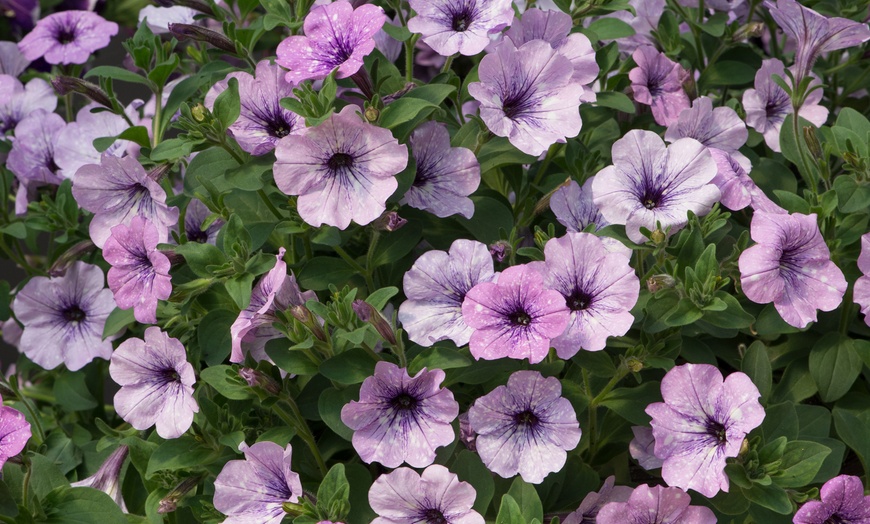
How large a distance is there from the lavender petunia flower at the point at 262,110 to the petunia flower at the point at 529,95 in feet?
0.56

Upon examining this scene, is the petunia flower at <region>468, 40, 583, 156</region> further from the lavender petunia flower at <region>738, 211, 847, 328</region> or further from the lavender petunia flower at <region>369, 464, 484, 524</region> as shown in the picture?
the lavender petunia flower at <region>369, 464, 484, 524</region>

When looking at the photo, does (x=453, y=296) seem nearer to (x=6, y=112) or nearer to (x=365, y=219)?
(x=365, y=219)

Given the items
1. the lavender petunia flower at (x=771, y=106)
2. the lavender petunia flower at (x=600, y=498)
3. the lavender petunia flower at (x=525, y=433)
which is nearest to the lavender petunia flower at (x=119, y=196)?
the lavender petunia flower at (x=525, y=433)

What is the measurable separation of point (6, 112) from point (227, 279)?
56 cm

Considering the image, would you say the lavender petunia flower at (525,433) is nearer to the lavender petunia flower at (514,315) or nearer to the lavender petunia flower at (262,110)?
the lavender petunia flower at (514,315)

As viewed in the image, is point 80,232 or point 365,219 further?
point 80,232

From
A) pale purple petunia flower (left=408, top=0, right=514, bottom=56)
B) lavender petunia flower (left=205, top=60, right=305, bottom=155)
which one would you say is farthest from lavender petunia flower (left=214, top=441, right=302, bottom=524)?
pale purple petunia flower (left=408, top=0, right=514, bottom=56)

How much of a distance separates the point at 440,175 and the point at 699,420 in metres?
0.30

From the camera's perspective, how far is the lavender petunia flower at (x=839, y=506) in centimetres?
70

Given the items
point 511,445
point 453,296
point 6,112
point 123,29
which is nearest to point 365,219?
point 453,296

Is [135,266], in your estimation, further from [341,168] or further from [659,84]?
[659,84]

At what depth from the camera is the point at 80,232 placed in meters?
1.04

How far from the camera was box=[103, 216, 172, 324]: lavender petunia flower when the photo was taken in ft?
2.56

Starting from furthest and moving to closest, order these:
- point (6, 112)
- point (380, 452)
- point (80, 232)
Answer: point (6, 112), point (80, 232), point (380, 452)
